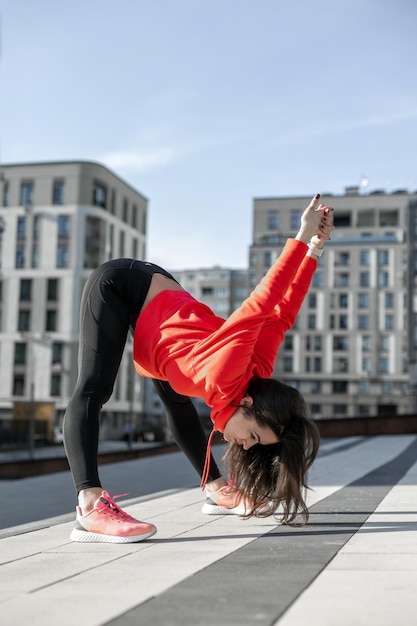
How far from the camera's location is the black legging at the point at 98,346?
10.3 feet

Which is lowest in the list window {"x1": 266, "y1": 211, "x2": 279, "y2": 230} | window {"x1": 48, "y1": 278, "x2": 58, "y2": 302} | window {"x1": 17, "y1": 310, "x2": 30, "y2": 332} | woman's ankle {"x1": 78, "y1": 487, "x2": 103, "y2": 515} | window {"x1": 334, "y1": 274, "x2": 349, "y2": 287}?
woman's ankle {"x1": 78, "y1": 487, "x2": 103, "y2": 515}

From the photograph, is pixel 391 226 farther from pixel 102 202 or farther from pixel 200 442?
pixel 200 442

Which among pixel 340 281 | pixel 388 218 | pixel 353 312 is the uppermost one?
pixel 388 218

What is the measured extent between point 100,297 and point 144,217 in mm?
65554

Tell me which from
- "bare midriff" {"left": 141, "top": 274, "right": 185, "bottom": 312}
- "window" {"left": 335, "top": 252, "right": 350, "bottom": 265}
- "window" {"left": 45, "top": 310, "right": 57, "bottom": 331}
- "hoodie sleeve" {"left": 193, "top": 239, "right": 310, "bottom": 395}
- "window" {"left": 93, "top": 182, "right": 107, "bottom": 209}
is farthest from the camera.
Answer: "window" {"left": 335, "top": 252, "right": 350, "bottom": 265}

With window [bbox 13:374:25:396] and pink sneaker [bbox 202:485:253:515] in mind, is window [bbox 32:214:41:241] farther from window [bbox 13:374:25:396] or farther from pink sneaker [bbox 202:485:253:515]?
pink sneaker [bbox 202:485:253:515]

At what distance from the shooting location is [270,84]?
11.8 meters

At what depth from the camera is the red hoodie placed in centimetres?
291

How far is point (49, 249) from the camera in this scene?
62.9 meters

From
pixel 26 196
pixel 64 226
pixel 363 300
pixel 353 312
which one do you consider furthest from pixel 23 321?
pixel 363 300

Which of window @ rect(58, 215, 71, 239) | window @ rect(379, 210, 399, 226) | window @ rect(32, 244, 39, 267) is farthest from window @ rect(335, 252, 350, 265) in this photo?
window @ rect(32, 244, 39, 267)

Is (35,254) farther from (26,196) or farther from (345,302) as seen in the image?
(345,302)

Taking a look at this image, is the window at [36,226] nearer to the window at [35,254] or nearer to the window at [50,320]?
the window at [35,254]

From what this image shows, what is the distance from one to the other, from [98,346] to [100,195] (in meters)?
60.6
